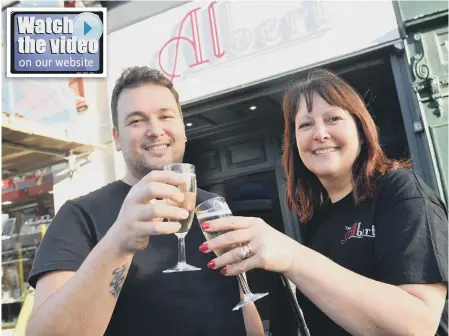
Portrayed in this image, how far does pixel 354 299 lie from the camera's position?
79 centimetres

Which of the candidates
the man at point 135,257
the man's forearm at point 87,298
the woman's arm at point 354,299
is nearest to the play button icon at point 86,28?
the man at point 135,257

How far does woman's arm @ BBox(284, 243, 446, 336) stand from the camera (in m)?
0.80

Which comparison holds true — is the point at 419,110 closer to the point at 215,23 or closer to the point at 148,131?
the point at 215,23

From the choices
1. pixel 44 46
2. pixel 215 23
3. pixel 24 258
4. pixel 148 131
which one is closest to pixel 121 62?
pixel 215 23

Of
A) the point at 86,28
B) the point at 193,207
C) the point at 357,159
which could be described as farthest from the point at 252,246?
the point at 86,28

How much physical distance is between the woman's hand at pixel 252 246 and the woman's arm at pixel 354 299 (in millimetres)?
30

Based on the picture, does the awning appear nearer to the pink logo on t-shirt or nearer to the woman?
the woman

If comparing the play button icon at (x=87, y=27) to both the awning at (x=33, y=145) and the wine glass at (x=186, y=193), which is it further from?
the wine glass at (x=186, y=193)

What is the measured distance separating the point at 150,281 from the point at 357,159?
798mm

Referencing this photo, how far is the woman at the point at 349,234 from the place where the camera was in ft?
2.63

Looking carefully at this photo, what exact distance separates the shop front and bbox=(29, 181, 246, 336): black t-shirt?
173 centimetres

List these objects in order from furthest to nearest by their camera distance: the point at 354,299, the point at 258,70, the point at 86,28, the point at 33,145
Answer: the point at 33,145 < the point at 258,70 < the point at 86,28 < the point at 354,299

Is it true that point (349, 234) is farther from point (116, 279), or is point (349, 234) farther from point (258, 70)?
point (258, 70)

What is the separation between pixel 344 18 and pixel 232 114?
4.78ft
